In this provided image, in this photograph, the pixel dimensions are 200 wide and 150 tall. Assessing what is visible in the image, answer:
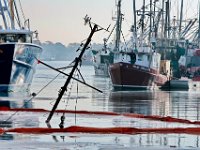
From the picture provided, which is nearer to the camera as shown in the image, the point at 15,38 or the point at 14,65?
the point at 14,65

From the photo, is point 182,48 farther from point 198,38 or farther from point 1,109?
point 1,109

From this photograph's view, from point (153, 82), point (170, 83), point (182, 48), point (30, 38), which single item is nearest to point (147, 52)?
point (153, 82)

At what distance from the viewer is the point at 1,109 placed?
1471 inches

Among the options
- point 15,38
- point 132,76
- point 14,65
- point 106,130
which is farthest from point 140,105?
point 132,76

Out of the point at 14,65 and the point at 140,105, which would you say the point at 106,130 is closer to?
the point at 140,105

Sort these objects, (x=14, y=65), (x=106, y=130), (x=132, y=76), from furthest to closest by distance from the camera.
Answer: (x=132, y=76) < (x=14, y=65) < (x=106, y=130)

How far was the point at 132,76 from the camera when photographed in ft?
273

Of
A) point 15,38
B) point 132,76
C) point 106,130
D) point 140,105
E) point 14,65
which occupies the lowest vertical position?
point 132,76

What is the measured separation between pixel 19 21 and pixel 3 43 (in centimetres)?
1140

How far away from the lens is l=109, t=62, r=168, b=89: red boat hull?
3236 inches

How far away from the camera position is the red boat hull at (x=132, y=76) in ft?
270

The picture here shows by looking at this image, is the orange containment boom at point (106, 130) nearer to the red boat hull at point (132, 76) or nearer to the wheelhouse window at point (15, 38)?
the wheelhouse window at point (15, 38)

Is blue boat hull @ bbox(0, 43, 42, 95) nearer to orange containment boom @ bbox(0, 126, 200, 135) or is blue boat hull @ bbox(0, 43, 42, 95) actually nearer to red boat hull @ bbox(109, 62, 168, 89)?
red boat hull @ bbox(109, 62, 168, 89)

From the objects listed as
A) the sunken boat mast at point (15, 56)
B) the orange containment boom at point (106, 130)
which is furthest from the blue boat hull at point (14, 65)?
the orange containment boom at point (106, 130)
